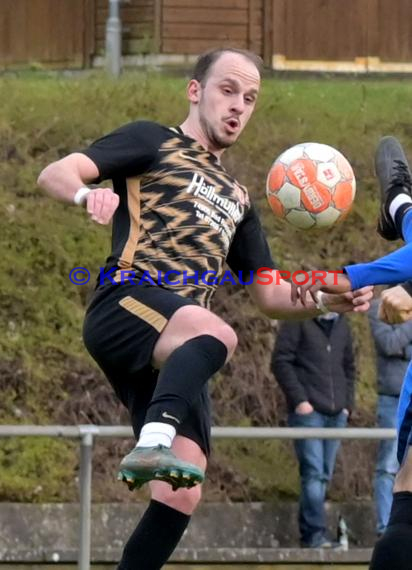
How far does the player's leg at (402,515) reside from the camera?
623 cm

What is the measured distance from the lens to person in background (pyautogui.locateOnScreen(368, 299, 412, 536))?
11.0 m

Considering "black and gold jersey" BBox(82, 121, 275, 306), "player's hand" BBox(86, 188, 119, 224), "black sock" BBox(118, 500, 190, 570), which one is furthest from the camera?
"black and gold jersey" BBox(82, 121, 275, 306)

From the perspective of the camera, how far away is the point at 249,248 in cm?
713

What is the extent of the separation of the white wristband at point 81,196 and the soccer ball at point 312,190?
1.22 metres

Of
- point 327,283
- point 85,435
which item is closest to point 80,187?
point 327,283

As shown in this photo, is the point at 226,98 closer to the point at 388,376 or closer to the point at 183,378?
the point at 183,378

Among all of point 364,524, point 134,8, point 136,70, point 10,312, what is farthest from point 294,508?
point 134,8

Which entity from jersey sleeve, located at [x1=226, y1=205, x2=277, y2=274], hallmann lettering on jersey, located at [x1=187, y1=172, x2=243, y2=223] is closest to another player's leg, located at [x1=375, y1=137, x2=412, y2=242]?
jersey sleeve, located at [x1=226, y1=205, x2=277, y2=274]

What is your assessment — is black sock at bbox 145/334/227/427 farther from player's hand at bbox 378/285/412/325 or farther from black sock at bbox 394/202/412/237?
black sock at bbox 394/202/412/237

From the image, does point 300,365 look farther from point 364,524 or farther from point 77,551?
point 77,551

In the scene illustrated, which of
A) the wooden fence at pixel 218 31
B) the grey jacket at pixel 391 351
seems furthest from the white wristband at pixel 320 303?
the wooden fence at pixel 218 31

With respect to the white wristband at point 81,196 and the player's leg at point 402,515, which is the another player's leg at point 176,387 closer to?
the white wristband at point 81,196

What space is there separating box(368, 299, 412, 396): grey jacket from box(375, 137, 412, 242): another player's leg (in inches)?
152

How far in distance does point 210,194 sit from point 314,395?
4430 mm
